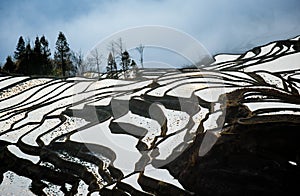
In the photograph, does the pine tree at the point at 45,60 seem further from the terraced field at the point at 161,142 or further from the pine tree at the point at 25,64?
the terraced field at the point at 161,142

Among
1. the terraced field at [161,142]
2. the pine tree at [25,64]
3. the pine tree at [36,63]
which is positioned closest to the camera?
the terraced field at [161,142]

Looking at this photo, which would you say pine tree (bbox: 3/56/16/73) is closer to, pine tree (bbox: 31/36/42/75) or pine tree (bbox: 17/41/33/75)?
pine tree (bbox: 17/41/33/75)

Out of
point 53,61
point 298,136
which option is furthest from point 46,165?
point 53,61

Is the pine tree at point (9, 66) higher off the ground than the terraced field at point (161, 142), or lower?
higher

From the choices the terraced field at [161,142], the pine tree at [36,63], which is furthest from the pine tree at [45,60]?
the terraced field at [161,142]

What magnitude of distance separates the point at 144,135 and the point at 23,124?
6.36 metres

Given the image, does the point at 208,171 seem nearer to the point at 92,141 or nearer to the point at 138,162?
the point at 138,162

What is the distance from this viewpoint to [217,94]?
47.7ft

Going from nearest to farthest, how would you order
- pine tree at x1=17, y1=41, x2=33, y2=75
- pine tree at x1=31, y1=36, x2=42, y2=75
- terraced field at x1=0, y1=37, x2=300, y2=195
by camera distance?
terraced field at x1=0, y1=37, x2=300, y2=195 < pine tree at x1=17, y1=41, x2=33, y2=75 < pine tree at x1=31, y1=36, x2=42, y2=75

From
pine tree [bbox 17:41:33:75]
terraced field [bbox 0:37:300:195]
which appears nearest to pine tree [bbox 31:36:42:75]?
pine tree [bbox 17:41:33:75]

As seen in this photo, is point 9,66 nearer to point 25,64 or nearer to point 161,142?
point 25,64

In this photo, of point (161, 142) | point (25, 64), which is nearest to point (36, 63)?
point (25, 64)

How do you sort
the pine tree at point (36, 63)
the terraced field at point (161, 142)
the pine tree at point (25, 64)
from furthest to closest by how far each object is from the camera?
the pine tree at point (36, 63) → the pine tree at point (25, 64) → the terraced field at point (161, 142)

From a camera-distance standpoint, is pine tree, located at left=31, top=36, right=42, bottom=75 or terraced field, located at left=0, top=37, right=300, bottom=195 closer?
terraced field, located at left=0, top=37, right=300, bottom=195
